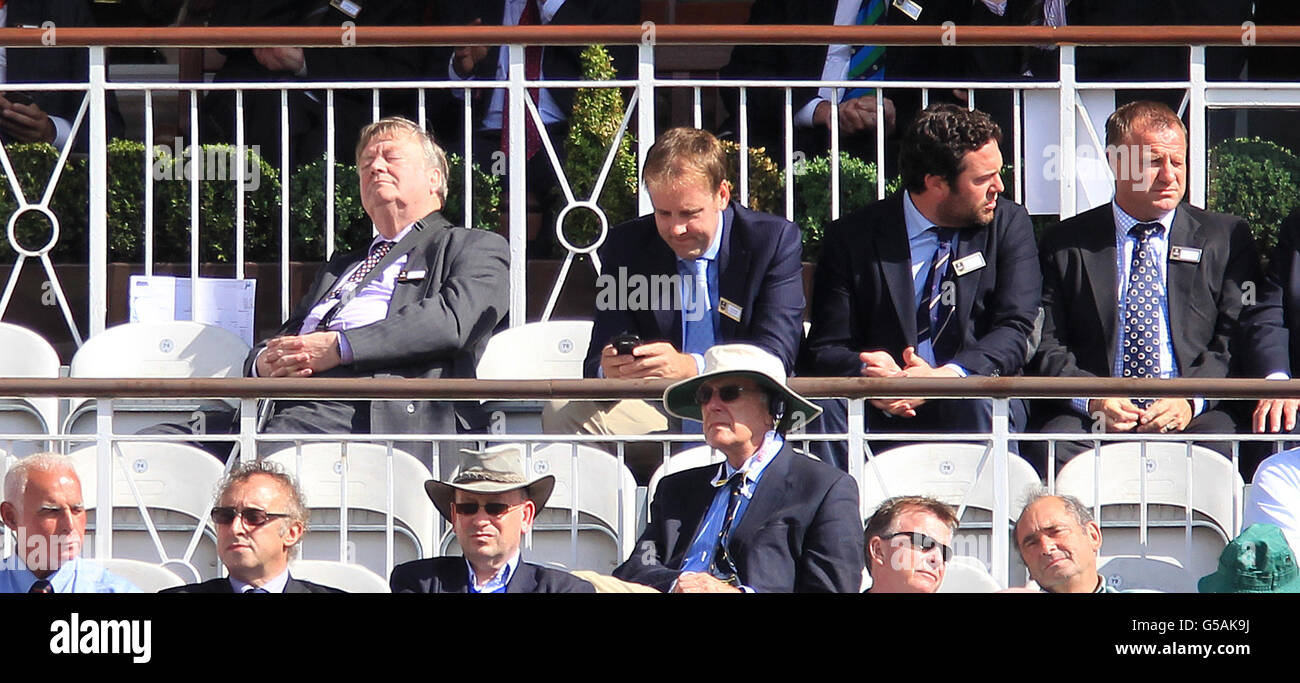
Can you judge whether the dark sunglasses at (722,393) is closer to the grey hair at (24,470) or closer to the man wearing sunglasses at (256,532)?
the man wearing sunglasses at (256,532)

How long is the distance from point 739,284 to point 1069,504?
130cm

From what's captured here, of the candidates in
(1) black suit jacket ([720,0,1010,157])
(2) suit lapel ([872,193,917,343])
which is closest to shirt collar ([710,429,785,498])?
(2) suit lapel ([872,193,917,343])

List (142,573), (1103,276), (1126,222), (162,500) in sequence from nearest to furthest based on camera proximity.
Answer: (142,573) < (162,500) < (1103,276) < (1126,222)

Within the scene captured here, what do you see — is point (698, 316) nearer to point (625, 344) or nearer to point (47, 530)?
point (625, 344)

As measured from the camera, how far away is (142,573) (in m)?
5.45

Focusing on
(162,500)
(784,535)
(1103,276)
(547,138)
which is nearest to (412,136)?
(547,138)

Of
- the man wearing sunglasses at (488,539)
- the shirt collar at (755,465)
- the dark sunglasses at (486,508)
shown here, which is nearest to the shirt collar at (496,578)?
the man wearing sunglasses at (488,539)

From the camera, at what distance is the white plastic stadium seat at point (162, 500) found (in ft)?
18.7

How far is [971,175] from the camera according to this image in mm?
6160
